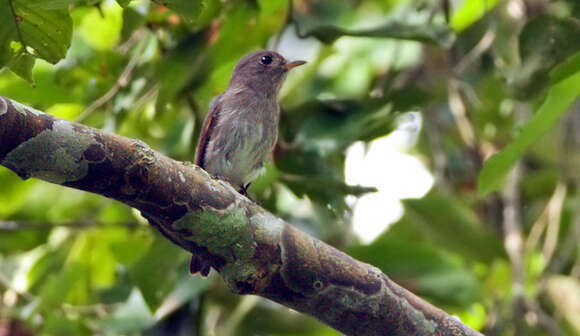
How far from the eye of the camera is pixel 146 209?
7.27ft

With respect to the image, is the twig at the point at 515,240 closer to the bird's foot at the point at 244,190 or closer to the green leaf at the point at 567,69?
the bird's foot at the point at 244,190

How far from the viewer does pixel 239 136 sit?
13.7ft

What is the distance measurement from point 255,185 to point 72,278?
1.09 metres

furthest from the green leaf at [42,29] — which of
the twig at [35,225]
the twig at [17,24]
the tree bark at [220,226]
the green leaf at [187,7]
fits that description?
the twig at [35,225]

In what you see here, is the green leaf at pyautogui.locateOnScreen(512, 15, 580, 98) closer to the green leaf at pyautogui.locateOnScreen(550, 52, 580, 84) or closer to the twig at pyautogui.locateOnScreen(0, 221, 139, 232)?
the green leaf at pyautogui.locateOnScreen(550, 52, 580, 84)

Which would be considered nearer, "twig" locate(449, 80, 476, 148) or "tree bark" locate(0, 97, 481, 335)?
"tree bark" locate(0, 97, 481, 335)

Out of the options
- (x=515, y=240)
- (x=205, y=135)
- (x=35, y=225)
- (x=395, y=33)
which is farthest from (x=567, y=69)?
(x=35, y=225)

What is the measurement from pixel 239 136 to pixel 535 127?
69.1 inches

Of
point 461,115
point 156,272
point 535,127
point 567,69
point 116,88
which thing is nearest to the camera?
point 567,69

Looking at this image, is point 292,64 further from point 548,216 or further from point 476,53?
point 548,216

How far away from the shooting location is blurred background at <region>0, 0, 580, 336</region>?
3838mm

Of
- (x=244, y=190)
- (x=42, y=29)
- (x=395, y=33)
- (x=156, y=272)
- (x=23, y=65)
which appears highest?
(x=42, y=29)

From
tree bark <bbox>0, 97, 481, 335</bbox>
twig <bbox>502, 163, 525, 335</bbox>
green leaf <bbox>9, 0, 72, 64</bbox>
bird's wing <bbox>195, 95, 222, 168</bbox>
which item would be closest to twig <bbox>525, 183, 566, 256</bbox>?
twig <bbox>502, 163, 525, 335</bbox>

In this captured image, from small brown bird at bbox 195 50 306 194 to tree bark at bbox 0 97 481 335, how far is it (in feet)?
5.37
